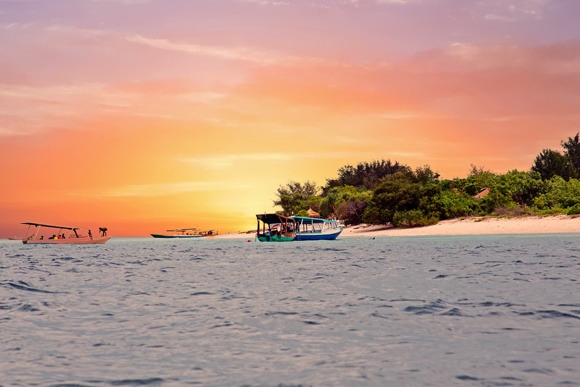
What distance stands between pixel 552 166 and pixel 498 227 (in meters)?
33.2

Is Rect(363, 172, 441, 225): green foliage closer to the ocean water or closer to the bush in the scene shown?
the bush

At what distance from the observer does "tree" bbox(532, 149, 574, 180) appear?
275 feet

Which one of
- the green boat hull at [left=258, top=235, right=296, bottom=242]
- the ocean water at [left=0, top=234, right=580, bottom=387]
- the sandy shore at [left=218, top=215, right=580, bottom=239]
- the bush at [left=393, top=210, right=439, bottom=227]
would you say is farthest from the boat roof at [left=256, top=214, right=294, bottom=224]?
the ocean water at [left=0, top=234, right=580, bottom=387]

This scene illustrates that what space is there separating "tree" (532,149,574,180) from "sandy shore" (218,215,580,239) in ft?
93.8

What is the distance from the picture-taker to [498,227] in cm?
6025

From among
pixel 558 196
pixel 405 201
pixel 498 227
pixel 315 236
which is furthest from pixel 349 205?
pixel 558 196

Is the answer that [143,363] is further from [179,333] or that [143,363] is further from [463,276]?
[463,276]

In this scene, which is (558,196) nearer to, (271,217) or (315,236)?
(315,236)

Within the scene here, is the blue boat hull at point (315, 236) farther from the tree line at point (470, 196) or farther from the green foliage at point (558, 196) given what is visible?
the green foliage at point (558, 196)

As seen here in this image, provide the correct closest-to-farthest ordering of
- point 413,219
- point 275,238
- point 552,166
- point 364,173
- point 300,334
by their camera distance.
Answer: point 300,334
point 275,238
point 413,219
point 552,166
point 364,173

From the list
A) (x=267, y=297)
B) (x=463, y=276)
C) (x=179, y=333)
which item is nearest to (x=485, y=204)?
(x=463, y=276)

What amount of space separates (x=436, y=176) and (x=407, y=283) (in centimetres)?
8579

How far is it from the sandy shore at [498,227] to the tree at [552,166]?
28587mm

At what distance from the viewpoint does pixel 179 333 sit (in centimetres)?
Answer: 841
